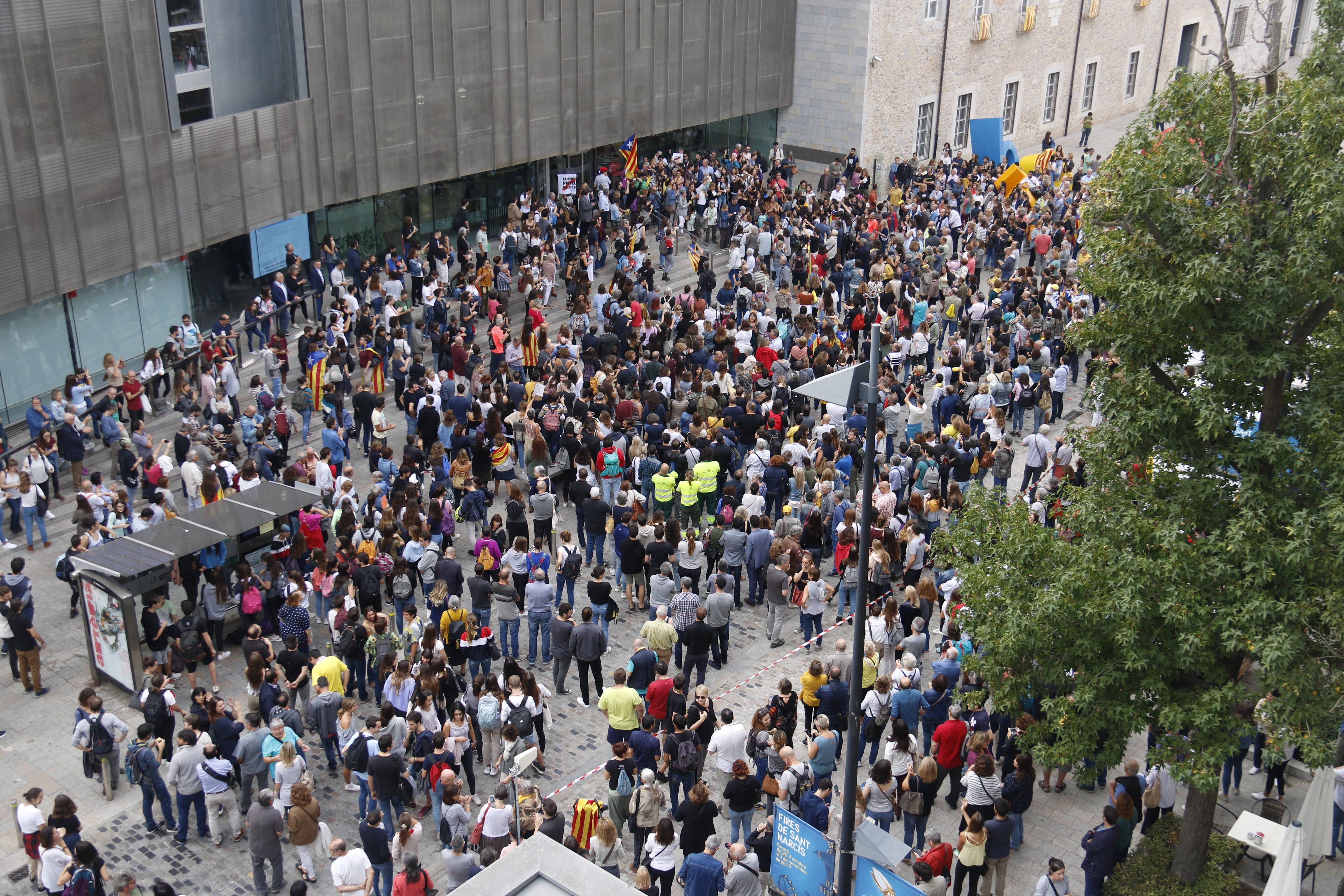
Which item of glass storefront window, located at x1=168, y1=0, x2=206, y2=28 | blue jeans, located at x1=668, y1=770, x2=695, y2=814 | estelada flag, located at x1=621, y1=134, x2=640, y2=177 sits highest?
glass storefront window, located at x1=168, y1=0, x2=206, y2=28

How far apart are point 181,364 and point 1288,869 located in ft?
60.0

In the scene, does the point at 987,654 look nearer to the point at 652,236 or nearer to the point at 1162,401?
the point at 1162,401

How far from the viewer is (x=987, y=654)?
11594 millimetres

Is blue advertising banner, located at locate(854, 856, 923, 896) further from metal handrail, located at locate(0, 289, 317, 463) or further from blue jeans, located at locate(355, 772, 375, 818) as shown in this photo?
metal handrail, located at locate(0, 289, 317, 463)

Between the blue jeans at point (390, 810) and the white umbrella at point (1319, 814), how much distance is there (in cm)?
867

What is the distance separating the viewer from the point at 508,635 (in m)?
16.0

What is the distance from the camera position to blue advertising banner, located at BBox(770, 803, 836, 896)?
459 inches

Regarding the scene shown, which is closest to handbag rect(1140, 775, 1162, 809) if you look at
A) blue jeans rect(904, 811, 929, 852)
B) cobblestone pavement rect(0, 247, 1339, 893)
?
cobblestone pavement rect(0, 247, 1339, 893)

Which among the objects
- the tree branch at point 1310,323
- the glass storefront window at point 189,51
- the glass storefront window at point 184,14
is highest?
the glass storefront window at point 184,14

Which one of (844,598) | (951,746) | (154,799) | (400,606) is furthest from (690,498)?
(154,799)

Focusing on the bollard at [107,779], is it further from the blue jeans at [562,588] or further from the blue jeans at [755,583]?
the blue jeans at [755,583]

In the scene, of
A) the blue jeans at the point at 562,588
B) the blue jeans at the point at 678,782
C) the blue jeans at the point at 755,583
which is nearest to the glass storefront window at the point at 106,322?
the blue jeans at the point at 562,588

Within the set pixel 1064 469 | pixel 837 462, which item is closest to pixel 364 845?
pixel 837 462

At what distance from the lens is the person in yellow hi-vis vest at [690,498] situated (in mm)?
18125
